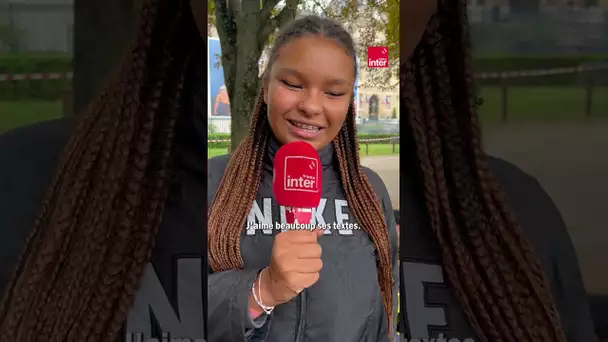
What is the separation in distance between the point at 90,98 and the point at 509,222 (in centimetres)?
143

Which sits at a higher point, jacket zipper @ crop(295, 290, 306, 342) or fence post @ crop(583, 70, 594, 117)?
fence post @ crop(583, 70, 594, 117)

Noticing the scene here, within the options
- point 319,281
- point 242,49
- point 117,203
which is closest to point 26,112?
point 117,203

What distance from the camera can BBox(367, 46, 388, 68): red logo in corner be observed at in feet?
5.31

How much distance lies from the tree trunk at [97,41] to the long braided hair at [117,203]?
62 millimetres

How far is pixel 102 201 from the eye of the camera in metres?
1.70

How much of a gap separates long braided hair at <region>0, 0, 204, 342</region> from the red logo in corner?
52cm

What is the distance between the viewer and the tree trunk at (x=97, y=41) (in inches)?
68.1

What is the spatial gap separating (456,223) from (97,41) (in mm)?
1304

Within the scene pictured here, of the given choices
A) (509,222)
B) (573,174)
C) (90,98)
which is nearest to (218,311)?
(90,98)

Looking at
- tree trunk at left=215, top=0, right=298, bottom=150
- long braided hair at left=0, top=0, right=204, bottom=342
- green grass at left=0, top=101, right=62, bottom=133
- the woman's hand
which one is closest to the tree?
tree trunk at left=215, top=0, right=298, bottom=150

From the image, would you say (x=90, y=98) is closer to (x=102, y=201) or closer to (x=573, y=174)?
(x=102, y=201)

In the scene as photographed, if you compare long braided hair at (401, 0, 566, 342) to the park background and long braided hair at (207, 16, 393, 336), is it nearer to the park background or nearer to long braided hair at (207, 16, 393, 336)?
the park background

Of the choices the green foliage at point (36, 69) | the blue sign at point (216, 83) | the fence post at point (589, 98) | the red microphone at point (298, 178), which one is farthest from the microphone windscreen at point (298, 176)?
the fence post at point (589, 98)

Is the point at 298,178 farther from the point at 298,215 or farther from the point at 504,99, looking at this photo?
the point at 504,99
